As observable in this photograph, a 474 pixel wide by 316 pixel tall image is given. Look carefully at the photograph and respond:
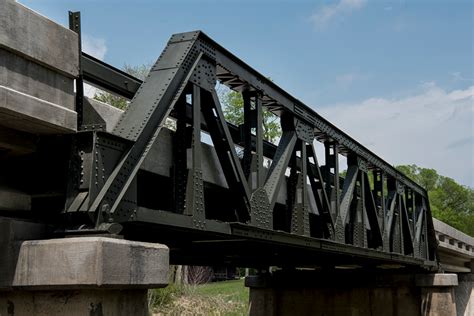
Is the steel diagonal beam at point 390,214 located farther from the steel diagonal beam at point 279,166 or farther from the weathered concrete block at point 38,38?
the weathered concrete block at point 38,38

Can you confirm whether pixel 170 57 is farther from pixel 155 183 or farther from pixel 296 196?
pixel 296 196

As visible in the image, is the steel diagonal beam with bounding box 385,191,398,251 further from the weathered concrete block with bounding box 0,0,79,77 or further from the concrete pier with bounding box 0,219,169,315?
the weathered concrete block with bounding box 0,0,79,77

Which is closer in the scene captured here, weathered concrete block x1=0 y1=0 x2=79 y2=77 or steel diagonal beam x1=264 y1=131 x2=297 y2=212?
weathered concrete block x1=0 y1=0 x2=79 y2=77

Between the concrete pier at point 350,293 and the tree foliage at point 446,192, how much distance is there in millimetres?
80571

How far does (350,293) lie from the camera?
81.0 ft

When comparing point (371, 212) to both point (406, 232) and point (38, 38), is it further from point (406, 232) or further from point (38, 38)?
point (38, 38)

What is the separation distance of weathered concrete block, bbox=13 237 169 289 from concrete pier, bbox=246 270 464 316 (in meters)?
18.7

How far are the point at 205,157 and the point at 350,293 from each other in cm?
1639

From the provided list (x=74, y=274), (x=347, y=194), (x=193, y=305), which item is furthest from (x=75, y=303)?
(x=193, y=305)

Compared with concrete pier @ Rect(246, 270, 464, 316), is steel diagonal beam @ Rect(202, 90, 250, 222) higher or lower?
higher

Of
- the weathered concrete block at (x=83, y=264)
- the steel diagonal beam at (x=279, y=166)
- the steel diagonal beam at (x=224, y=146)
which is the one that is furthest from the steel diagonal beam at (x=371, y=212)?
the weathered concrete block at (x=83, y=264)

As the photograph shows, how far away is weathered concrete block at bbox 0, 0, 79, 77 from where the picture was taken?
5.93 metres

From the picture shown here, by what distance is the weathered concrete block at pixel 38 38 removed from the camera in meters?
5.93

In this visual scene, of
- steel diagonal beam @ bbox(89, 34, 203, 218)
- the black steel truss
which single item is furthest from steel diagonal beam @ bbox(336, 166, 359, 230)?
steel diagonal beam @ bbox(89, 34, 203, 218)
